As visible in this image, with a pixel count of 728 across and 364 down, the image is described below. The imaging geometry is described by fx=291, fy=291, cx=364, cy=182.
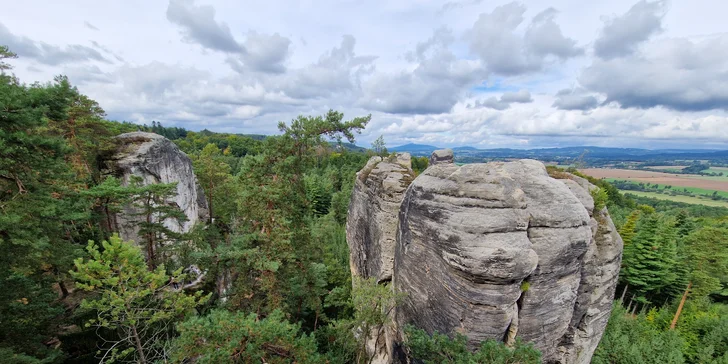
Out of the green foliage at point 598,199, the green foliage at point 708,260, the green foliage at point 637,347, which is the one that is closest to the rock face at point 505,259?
the green foliage at point 598,199

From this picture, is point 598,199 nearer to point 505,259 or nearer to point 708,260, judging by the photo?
point 505,259

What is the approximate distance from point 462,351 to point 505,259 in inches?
113

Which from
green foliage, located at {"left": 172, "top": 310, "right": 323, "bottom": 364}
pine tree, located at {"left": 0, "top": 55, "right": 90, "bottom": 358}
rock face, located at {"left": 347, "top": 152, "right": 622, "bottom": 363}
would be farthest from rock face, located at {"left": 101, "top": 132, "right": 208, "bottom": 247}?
rock face, located at {"left": 347, "top": 152, "right": 622, "bottom": 363}

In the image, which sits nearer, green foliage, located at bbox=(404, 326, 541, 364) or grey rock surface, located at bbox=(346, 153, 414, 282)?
green foliage, located at bbox=(404, 326, 541, 364)

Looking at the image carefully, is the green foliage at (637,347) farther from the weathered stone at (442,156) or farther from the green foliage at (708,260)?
the weathered stone at (442,156)

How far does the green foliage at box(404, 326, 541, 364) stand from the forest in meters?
0.04

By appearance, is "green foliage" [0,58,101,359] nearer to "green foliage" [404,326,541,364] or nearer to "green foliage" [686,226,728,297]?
"green foliage" [404,326,541,364]

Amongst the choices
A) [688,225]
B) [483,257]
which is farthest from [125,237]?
[688,225]

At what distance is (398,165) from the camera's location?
→ 1477 centimetres

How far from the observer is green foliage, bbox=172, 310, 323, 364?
7312 mm

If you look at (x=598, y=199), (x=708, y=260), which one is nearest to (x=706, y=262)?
(x=708, y=260)

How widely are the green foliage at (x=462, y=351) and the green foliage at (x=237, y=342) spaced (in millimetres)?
3067

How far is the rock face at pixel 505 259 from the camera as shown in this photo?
8906 millimetres

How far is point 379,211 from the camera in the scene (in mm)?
14148
